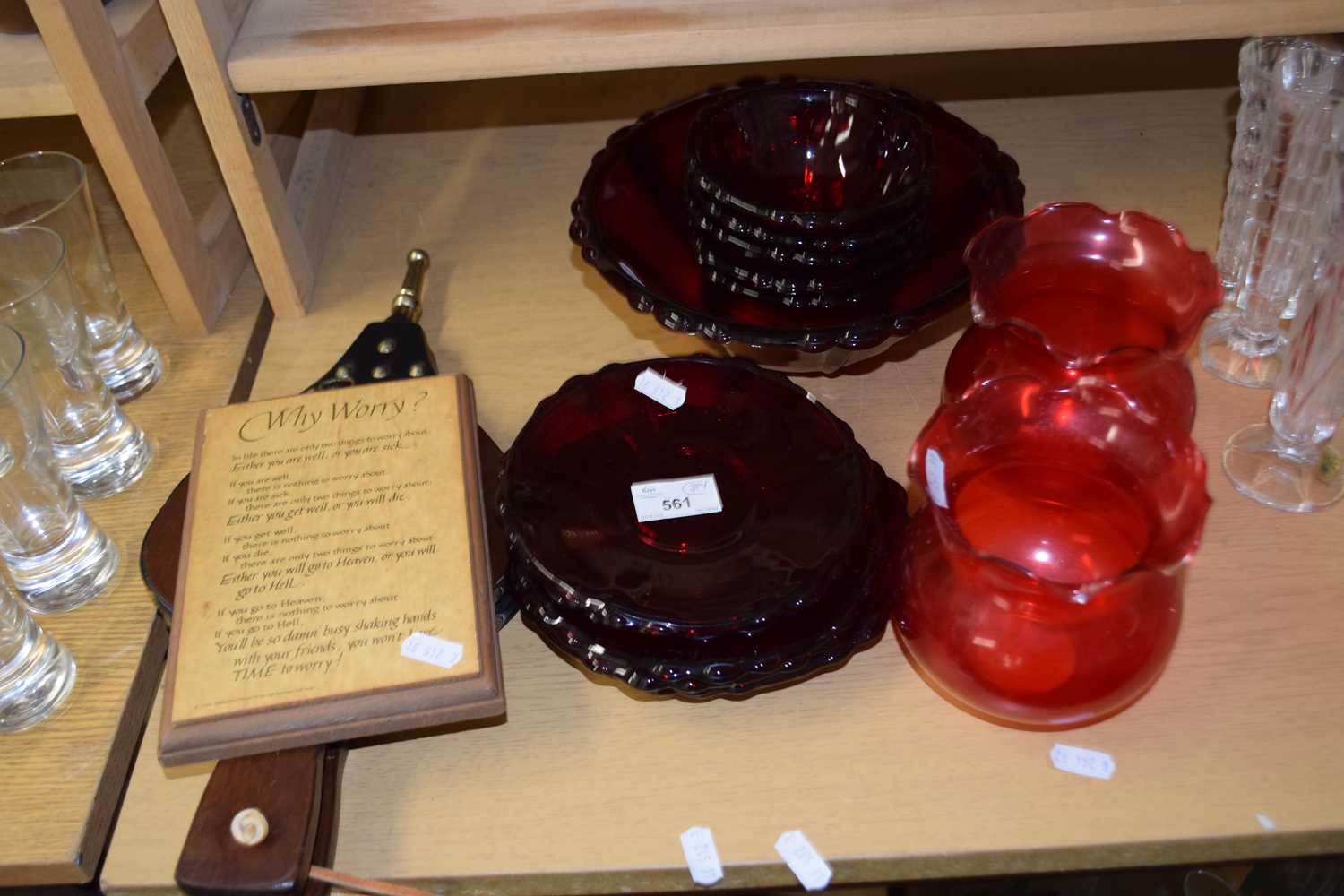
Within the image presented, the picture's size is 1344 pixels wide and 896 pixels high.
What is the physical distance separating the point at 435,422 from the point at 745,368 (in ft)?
0.66

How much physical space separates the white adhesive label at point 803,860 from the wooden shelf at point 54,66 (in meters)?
0.63

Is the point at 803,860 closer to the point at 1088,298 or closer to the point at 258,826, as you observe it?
the point at 258,826

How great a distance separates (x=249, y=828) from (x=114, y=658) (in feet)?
0.66

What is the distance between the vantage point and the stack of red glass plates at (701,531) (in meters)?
0.63

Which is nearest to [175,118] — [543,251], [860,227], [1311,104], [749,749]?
[543,251]

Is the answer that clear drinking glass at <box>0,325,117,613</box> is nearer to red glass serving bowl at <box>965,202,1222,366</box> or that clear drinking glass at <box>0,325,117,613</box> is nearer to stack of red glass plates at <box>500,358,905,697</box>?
stack of red glass plates at <box>500,358,905,697</box>

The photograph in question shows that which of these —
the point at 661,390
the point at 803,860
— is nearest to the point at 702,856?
the point at 803,860

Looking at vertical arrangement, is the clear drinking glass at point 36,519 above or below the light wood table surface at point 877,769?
above

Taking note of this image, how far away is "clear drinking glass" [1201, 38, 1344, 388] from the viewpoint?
29.9 inches

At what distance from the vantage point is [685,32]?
0.75 m

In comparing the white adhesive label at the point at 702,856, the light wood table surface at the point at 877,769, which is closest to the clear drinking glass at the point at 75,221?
the light wood table surface at the point at 877,769

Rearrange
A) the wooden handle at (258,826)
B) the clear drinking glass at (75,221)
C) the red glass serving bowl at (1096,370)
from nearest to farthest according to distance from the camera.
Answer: the wooden handle at (258,826)
the red glass serving bowl at (1096,370)
the clear drinking glass at (75,221)

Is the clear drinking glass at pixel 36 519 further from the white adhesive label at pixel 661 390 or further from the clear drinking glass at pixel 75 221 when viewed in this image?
the white adhesive label at pixel 661 390

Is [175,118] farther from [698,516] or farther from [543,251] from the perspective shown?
[698,516]
